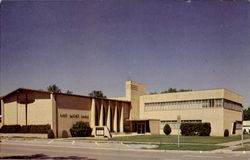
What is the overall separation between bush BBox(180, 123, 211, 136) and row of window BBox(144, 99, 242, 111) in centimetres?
397

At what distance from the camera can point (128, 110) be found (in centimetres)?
4925

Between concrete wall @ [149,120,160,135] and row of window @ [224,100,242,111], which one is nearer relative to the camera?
row of window @ [224,100,242,111]

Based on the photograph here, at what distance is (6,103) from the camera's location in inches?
1630

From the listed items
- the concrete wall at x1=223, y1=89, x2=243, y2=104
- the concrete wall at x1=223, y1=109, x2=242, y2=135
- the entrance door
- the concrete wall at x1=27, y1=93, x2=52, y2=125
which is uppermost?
the concrete wall at x1=223, y1=89, x2=243, y2=104

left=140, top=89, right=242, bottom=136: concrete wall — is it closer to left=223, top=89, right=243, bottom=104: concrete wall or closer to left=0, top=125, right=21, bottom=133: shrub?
left=223, top=89, right=243, bottom=104: concrete wall

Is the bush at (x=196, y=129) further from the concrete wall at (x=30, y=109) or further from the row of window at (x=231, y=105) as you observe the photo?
the concrete wall at (x=30, y=109)

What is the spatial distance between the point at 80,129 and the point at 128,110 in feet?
44.3

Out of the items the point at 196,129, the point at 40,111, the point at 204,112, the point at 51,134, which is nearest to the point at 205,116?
the point at 204,112

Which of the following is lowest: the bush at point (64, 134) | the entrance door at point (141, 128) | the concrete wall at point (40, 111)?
the entrance door at point (141, 128)

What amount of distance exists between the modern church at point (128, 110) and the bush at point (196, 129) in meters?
2.52

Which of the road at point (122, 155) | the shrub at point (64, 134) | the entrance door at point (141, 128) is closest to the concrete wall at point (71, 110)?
the shrub at point (64, 134)

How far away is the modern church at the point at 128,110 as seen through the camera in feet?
120

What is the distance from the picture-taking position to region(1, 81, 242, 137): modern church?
36688 mm

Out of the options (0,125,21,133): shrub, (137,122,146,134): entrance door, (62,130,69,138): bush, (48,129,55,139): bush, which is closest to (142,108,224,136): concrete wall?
(137,122,146,134): entrance door
